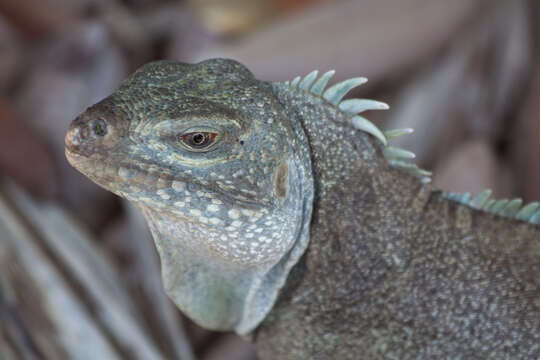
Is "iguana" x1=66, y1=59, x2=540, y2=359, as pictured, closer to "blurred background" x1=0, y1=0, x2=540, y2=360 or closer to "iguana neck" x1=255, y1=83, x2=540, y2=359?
"iguana neck" x1=255, y1=83, x2=540, y2=359

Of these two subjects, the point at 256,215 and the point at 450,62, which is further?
the point at 450,62

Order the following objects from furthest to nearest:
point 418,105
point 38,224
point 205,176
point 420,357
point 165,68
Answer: point 418,105 < point 38,224 < point 420,357 < point 165,68 < point 205,176

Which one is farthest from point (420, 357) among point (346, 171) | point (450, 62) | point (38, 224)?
point (450, 62)

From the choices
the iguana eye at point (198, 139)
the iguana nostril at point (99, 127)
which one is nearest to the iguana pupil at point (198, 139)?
the iguana eye at point (198, 139)

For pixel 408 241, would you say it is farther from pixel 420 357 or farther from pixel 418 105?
pixel 418 105

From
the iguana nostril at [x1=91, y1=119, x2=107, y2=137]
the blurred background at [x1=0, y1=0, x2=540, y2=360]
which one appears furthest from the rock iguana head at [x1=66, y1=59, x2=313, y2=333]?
the blurred background at [x1=0, y1=0, x2=540, y2=360]

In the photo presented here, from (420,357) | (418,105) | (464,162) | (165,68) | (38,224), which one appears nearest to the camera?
(165,68)

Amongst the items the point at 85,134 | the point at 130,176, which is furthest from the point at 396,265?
the point at 85,134
